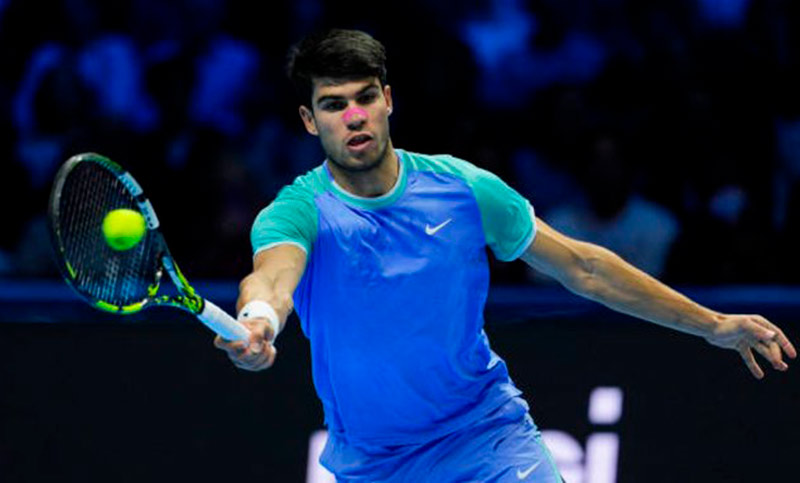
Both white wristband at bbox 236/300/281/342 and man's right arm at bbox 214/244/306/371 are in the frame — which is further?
white wristband at bbox 236/300/281/342

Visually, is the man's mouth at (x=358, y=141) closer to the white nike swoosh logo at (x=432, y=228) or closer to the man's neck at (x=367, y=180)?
the man's neck at (x=367, y=180)

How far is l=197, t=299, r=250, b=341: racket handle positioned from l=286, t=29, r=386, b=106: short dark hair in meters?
1.09

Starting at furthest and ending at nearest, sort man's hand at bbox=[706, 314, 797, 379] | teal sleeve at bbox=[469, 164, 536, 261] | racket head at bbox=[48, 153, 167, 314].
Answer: man's hand at bbox=[706, 314, 797, 379]
teal sleeve at bbox=[469, 164, 536, 261]
racket head at bbox=[48, 153, 167, 314]

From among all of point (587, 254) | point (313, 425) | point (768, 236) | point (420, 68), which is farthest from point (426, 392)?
point (420, 68)

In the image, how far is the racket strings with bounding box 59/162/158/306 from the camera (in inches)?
178

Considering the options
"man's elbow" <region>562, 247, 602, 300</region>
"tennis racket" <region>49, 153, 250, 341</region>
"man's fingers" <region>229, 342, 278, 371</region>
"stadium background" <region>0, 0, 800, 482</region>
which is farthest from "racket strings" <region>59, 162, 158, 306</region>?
"stadium background" <region>0, 0, 800, 482</region>

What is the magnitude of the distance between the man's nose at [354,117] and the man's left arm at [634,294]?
0.73 metres

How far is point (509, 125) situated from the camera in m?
9.19

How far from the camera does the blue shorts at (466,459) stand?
17.4ft

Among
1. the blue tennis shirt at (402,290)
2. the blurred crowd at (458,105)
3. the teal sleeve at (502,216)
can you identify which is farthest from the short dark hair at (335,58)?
the blurred crowd at (458,105)

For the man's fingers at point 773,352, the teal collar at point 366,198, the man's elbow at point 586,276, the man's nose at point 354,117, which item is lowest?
the man's fingers at point 773,352

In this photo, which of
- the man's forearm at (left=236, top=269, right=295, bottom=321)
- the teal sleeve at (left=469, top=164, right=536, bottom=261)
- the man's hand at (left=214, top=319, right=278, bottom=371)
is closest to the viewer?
the man's hand at (left=214, top=319, right=278, bottom=371)

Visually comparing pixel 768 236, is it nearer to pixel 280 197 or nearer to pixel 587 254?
pixel 587 254

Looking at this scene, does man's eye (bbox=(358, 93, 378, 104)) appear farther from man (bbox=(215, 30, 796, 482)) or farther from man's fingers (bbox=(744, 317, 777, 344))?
man's fingers (bbox=(744, 317, 777, 344))
